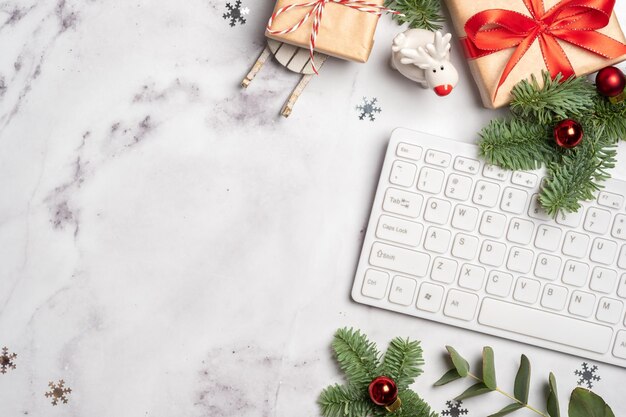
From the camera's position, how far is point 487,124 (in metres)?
0.86

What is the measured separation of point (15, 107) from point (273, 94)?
34 cm

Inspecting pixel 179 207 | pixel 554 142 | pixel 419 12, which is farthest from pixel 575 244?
pixel 179 207

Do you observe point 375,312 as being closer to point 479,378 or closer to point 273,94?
point 479,378

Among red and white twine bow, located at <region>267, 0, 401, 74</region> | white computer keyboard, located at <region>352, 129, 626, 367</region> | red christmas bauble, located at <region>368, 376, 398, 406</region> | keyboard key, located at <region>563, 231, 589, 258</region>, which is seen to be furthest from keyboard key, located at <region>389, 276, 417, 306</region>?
red and white twine bow, located at <region>267, 0, 401, 74</region>

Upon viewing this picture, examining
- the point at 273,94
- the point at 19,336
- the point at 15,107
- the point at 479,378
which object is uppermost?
the point at 273,94

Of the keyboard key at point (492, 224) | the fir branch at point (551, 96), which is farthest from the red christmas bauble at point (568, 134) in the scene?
the keyboard key at point (492, 224)

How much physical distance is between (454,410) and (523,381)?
0.10 m

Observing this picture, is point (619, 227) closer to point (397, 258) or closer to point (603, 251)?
point (603, 251)

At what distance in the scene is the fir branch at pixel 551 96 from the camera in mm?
791

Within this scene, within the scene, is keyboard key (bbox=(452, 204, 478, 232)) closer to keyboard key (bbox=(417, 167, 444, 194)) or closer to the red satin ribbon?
keyboard key (bbox=(417, 167, 444, 194))

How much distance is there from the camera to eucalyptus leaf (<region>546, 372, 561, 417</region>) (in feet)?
2.75

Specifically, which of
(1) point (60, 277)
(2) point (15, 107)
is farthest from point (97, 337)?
(2) point (15, 107)

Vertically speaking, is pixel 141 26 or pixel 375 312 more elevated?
pixel 141 26

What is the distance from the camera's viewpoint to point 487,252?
839mm
